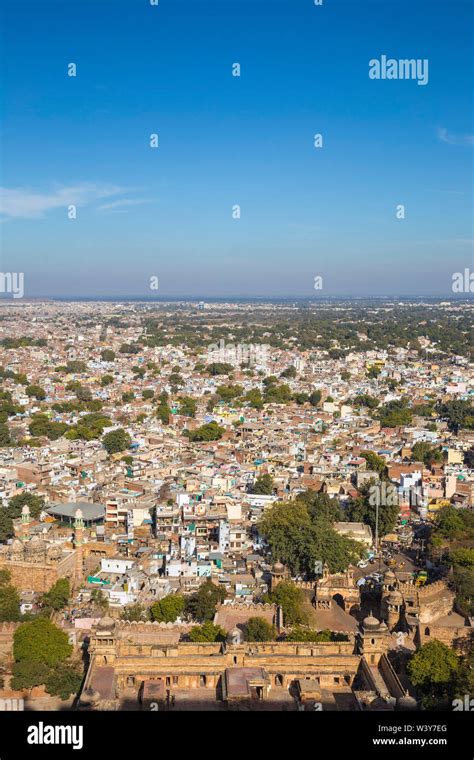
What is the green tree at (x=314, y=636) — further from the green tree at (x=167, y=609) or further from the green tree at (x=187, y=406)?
the green tree at (x=187, y=406)

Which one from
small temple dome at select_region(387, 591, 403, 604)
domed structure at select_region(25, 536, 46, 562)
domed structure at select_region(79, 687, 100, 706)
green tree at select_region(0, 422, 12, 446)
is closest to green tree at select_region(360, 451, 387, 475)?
small temple dome at select_region(387, 591, 403, 604)

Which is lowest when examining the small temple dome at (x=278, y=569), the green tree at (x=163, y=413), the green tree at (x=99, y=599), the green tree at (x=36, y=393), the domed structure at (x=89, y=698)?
the green tree at (x=99, y=599)

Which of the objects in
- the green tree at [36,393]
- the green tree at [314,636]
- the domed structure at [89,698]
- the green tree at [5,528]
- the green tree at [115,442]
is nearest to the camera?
the domed structure at [89,698]

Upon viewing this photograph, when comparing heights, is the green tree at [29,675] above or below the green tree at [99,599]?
below

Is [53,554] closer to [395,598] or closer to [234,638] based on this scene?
[234,638]

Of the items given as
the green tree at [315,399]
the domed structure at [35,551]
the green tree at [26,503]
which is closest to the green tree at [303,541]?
the domed structure at [35,551]

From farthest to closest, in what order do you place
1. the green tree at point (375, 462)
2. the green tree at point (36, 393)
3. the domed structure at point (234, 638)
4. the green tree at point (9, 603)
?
the green tree at point (36, 393), the green tree at point (375, 462), the green tree at point (9, 603), the domed structure at point (234, 638)

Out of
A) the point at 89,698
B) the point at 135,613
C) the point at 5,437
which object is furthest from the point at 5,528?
the point at 5,437
